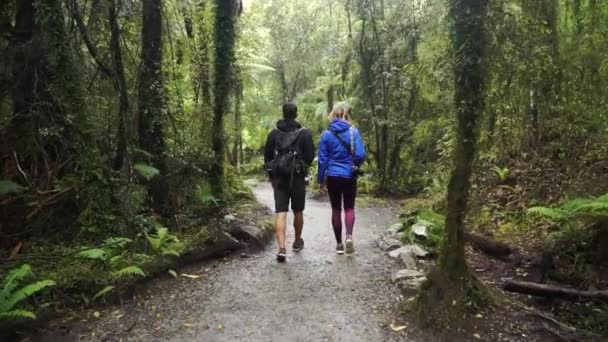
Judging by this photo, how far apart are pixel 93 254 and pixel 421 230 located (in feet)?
15.4

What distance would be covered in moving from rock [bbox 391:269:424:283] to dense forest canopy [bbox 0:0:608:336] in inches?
49.9

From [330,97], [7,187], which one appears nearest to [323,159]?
[7,187]

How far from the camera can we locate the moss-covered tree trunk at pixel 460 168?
13.9 ft

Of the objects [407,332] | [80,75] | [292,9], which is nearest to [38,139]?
[80,75]

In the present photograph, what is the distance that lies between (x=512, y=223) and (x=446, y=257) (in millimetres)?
3971

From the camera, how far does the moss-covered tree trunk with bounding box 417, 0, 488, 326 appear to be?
424cm

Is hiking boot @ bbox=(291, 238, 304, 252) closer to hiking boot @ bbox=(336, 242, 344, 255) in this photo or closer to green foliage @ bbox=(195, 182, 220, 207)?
hiking boot @ bbox=(336, 242, 344, 255)

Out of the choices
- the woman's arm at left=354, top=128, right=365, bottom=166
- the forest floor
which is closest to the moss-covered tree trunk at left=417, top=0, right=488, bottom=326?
the forest floor

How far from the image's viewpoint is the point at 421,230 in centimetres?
734

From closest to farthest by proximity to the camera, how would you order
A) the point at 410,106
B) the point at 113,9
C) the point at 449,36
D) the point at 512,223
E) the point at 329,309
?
the point at 449,36
the point at 329,309
the point at 113,9
the point at 512,223
the point at 410,106

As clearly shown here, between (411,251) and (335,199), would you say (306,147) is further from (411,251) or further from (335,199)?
(411,251)

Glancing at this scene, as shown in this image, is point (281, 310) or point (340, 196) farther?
point (340, 196)

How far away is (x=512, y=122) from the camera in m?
9.20

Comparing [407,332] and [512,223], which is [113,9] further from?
[512,223]
